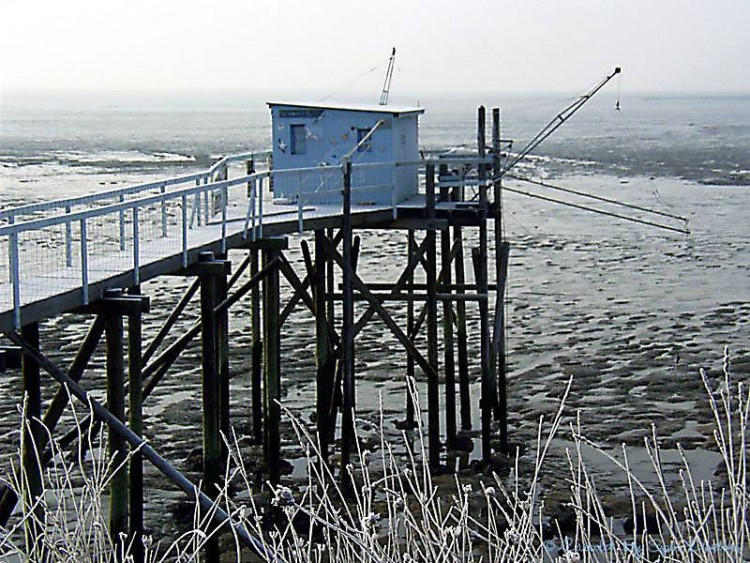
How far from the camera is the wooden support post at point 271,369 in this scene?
15.8 m

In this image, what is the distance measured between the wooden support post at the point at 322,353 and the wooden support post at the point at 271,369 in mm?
527

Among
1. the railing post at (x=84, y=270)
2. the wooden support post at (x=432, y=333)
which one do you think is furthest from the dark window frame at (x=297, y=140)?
the railing post at (x=84, y=270)

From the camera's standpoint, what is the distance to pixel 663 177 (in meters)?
51.9

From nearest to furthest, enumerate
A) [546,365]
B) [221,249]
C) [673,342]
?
1. [221,249]
2. [546,365]
3. [673,342]

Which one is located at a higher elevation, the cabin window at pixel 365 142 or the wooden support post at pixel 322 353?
the cabin window at pixel 365 142

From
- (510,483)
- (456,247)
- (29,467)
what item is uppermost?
(456,247)

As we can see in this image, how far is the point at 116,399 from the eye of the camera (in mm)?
11406

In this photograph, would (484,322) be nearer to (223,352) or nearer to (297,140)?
(223,352)

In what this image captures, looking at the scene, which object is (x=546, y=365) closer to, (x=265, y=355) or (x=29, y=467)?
(x=265, y=355)

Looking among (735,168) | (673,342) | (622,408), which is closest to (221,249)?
(622,408)

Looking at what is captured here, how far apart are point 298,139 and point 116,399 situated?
7.83 m

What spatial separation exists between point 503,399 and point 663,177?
36.5 meters

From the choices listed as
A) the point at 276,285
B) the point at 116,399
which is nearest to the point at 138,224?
the point at 276,285

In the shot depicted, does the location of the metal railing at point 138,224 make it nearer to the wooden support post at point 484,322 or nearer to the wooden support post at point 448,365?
the wooden support post at point 484,322
